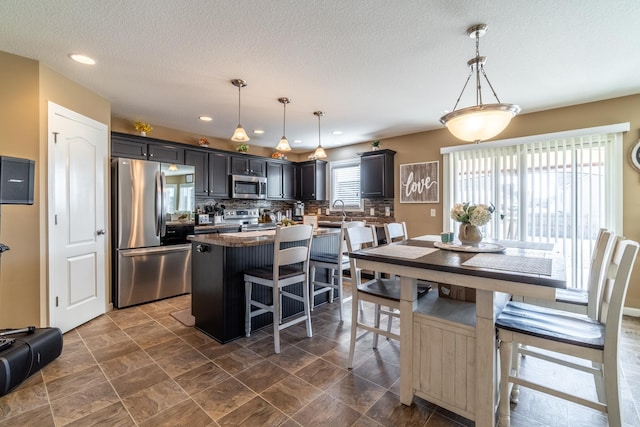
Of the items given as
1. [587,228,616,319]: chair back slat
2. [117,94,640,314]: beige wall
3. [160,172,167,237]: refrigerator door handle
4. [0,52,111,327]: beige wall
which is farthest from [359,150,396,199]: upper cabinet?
[0,52,111,327]: beige wall

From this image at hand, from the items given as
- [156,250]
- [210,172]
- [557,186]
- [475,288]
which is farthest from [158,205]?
[557,186]

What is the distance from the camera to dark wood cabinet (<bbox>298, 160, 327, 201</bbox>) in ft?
19.3

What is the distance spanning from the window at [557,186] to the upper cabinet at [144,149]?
4.13 m

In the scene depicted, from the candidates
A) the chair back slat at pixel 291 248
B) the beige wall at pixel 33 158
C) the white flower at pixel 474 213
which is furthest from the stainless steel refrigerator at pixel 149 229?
the white flower at pixel 474 213

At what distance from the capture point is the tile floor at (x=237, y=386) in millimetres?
1679

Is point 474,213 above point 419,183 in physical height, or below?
below

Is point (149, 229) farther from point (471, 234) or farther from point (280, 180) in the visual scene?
point (471, 234)

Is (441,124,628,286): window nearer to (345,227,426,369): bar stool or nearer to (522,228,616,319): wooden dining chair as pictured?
(522,228,616,319): wooden dining chair

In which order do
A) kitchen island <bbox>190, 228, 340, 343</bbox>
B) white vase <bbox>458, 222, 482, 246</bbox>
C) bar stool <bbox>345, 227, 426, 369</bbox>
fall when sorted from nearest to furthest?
bar stool <bbox>345, 227, 426, 369</bbox>, white vase <bbox>458, 222, 482, 246</bbox>, kitchen island <bbox>190, 228, 340, 343</bbox>

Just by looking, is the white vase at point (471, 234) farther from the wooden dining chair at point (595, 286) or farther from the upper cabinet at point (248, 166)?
the upper cabinet at point (248, 166)

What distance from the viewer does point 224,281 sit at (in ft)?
8.46

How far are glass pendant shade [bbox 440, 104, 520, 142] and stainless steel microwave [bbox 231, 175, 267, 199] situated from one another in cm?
383

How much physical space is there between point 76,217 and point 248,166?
9.18 feet

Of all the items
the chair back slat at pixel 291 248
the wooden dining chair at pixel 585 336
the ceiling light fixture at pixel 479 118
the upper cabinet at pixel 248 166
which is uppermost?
the upper cabinet at pixel 248 166
